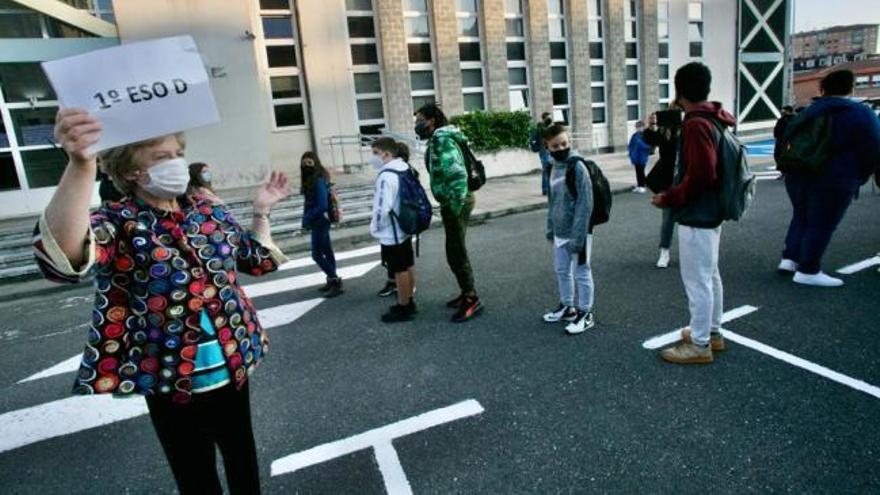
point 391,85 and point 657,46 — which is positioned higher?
point 657,46

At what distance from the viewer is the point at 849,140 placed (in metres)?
4.89

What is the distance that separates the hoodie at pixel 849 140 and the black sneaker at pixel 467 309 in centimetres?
369

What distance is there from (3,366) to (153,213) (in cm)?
449

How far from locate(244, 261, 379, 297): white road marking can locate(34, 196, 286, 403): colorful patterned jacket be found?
4.73 metres

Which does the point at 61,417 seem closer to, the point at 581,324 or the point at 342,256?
the point at 581,324

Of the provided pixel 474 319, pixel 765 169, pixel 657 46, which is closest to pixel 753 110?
pixel 657 46

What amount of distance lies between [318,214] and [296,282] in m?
1.24

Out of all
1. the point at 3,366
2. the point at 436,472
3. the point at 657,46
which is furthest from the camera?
the point at 657,46

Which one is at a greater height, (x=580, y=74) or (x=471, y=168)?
(x=580, y=74)

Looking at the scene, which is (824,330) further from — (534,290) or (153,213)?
(153,213)

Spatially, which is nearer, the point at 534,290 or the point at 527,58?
the point at 534,290

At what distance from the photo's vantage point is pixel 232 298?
6.74ft

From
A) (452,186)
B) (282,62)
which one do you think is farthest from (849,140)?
(282,62)

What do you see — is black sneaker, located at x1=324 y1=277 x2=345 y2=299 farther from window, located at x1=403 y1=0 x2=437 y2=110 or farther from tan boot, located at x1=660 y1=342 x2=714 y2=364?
window, located at x1=403 y1=0 x2=437 y2=110
